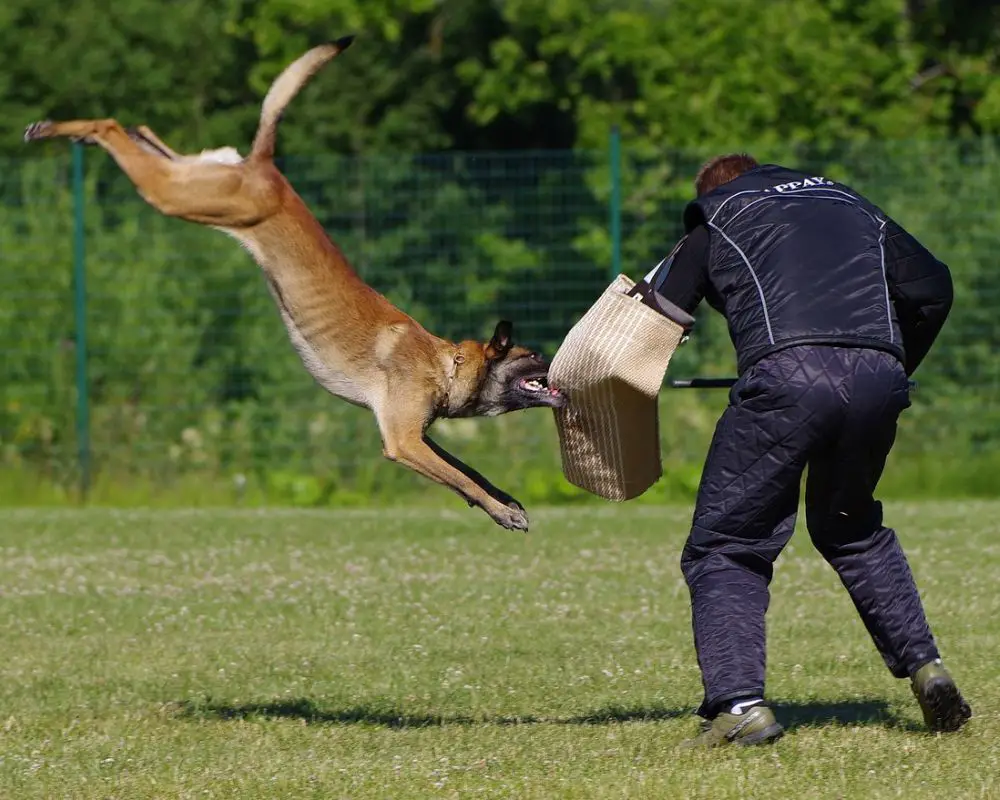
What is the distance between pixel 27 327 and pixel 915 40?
10753 millimetres

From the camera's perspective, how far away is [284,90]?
648cm

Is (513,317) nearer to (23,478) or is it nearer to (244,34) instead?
(23,478)

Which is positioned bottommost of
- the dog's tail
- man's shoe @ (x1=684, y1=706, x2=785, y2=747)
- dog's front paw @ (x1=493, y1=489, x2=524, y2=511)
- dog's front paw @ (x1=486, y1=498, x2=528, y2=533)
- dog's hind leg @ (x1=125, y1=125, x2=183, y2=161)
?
man's shoe @ (x1=684, y1=706, x2=785, y2=747)

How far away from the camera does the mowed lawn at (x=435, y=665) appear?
5379mm

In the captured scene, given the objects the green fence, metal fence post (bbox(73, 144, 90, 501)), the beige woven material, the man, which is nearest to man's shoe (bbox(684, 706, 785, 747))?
the man

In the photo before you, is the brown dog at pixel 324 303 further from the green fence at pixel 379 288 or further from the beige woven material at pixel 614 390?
the green fence at pixel 379 288

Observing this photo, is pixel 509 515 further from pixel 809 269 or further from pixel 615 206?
pixel 615 206

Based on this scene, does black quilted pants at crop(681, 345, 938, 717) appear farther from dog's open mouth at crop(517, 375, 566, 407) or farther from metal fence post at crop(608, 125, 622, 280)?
metal fence post at crop(608, 125, 622, 280)

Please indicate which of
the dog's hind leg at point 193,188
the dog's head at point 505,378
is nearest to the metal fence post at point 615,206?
the dog's head at point 505,378

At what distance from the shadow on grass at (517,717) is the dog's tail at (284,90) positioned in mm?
2160

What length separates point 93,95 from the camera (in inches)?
848

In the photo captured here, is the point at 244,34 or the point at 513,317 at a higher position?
the point at 244,34

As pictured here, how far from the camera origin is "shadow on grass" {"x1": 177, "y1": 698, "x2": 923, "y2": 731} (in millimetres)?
6285

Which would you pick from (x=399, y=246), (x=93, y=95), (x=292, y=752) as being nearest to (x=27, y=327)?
(x=399, y=246)
